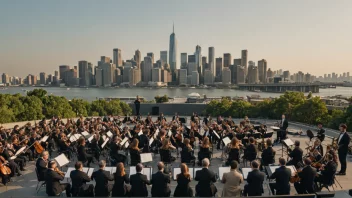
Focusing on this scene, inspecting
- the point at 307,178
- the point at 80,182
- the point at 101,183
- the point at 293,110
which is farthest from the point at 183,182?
the point at 293,110

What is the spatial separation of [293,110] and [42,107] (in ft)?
75.1

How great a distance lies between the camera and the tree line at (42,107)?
72.8 ft

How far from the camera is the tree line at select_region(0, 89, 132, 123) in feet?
72.8

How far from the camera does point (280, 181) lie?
21.6 feet

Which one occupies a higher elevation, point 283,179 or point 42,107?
point 42,107

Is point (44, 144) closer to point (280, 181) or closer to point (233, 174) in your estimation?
point (233, 174)

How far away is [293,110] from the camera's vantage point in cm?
2331

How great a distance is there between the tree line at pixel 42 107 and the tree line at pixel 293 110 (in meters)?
12.2

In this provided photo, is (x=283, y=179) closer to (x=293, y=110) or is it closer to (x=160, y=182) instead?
(x=160, y=182)

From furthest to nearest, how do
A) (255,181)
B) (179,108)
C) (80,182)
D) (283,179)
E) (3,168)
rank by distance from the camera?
1. (179,108)
2. (3,168)
3. (80,182)
4. (283,179)
5. (255,181)

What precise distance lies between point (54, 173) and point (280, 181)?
5568 millimetres

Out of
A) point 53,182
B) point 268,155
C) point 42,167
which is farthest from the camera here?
point 268,155

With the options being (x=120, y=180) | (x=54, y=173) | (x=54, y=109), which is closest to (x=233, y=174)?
(x=120, y=180)

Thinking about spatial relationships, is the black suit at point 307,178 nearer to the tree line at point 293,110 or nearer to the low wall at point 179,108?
the tree line at point 293,110
